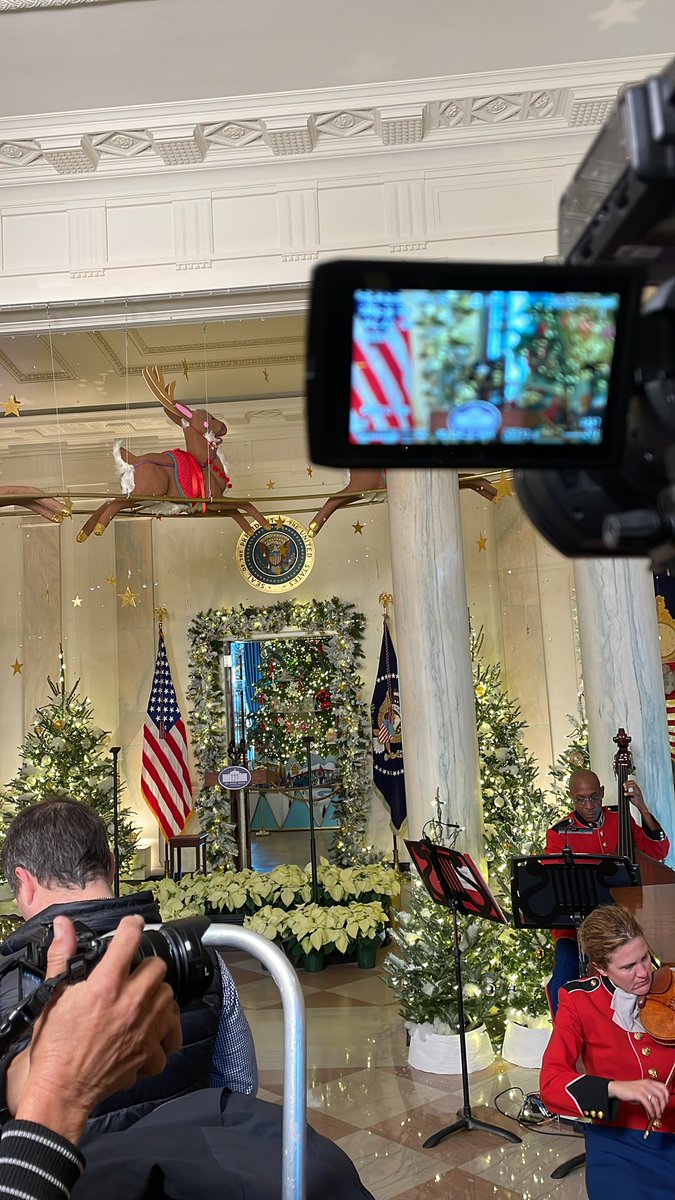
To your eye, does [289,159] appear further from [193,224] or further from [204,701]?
[204,701]

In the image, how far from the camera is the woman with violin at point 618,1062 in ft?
8.96

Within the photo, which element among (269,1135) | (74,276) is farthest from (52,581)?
(269,1135)

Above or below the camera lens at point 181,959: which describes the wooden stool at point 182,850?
below

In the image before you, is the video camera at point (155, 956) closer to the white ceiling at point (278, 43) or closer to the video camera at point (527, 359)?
the video camera at point (527, 359)

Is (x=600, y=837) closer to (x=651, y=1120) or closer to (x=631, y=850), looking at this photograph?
(x=631, y=850)

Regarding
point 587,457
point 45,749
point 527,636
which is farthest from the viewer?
point 527,636

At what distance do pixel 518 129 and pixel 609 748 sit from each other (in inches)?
165

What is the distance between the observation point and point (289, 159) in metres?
6.61

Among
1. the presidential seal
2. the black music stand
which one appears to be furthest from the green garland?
the black music stand

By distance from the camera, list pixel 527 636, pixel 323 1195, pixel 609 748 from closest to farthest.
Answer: pixel 323 1195
pixel 609 748
pixel 527 636

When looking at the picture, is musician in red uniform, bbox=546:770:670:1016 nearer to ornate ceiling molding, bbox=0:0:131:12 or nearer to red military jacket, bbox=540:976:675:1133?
red military jacket, bbox=540:976:675:1133

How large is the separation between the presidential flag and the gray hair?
8725mm

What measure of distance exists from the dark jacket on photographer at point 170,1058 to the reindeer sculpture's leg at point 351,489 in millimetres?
6734

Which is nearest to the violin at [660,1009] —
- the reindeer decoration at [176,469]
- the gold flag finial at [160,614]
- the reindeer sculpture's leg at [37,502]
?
the reindeer decoration at [176,469]
